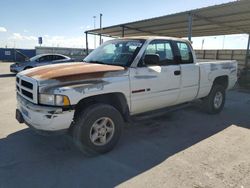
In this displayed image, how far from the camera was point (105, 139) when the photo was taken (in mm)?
4043

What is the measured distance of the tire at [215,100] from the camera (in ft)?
21.2

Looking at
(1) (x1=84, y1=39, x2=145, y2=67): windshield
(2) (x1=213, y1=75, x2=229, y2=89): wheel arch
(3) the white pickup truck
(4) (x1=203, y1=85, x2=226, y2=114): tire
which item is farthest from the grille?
(2) (x1=213, y1=75, x2=229, y2=89): wheel arch

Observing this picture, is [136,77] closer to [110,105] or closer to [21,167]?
[110,105]

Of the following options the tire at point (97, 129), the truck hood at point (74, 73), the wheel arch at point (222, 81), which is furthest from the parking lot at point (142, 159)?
the wheel arch at point (222, 81)

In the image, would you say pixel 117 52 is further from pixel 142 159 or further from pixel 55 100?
pixel 142 159

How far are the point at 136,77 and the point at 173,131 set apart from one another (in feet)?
5.83

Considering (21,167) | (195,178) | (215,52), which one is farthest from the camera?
(215,52)

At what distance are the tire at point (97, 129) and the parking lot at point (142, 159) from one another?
184mm

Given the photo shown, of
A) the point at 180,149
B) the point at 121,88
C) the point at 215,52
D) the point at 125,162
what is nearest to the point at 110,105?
the point at 121,88

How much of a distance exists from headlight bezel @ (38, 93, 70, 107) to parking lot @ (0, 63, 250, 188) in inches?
38.8

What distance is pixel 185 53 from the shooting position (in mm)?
5465

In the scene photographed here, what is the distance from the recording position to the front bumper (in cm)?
336

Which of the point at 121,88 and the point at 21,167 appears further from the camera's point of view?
the point at 121,88

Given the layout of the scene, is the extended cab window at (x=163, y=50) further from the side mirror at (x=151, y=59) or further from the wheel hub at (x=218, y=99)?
the wheel hub at (x=218, y=99)
